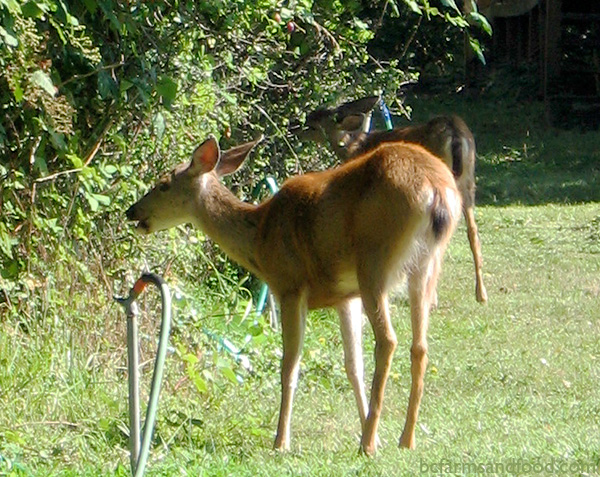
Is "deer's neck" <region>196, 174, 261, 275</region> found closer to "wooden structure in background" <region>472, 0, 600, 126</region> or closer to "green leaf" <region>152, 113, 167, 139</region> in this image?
"green leaf" <region>152, 113, 167, 139</region>

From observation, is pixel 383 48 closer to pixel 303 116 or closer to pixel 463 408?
pixel 303 116

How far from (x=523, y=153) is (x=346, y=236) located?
46.7 ft

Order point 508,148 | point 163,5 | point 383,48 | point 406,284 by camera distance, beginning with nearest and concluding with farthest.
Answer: point 406,284, point 163,5, point 508,148, point 383,48

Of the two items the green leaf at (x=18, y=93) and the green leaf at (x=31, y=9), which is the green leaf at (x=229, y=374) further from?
the green leaf at (x=31, y=9)

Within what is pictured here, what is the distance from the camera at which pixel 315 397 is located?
752cm

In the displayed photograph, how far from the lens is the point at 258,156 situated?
977cm

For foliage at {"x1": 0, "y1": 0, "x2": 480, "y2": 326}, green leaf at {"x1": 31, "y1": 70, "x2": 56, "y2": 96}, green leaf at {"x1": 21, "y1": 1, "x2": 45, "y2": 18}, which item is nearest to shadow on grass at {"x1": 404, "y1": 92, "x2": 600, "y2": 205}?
foliage at {"x1": 0, "y1": 0, "x2": 480, "y2": 326}

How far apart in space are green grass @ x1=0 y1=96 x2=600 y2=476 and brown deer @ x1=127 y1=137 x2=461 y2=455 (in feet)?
1.06

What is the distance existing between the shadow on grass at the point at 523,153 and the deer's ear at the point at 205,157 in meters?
9.83

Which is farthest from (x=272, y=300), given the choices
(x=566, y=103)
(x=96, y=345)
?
(x=566, y=103)

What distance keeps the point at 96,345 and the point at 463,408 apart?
2.08 metres

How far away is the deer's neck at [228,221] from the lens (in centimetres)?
721

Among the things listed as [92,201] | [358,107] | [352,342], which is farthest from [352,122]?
[92,201]

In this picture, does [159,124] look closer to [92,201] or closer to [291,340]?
[92,201]
